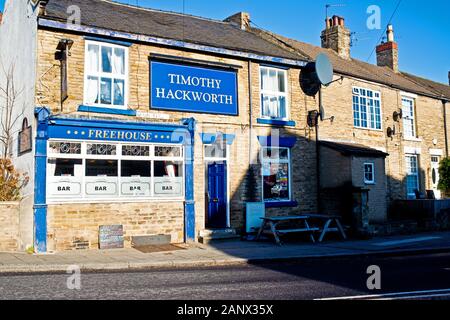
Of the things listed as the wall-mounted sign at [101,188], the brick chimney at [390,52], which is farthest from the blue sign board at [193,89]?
the brick chimney at [390,52]

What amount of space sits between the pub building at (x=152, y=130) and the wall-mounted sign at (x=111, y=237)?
115 millimetres

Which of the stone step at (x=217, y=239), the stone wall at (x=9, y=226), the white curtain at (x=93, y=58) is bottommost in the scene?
the stone step at (x=217, y=239)

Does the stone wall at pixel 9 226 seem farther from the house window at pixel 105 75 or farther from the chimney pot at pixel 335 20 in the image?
the chimney pot at pixel 335 20

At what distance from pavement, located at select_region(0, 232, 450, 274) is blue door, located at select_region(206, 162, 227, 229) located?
1.06m

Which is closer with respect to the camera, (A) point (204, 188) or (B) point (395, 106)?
(A) point (204, 188)

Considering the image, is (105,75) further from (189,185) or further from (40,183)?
(189,185)

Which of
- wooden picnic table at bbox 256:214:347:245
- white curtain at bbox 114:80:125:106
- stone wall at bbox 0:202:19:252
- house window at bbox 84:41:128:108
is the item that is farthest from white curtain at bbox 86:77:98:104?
wooden picnic table at bbox 256:214:347:245

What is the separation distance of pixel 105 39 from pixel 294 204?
8230mm

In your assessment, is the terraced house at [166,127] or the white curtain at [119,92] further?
the white curtain at [119,92]

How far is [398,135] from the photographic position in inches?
838

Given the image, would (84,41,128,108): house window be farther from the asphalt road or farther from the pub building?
the asphalt road

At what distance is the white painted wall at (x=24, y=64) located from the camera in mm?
12602

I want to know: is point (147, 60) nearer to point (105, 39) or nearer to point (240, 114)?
point (105, 39)
